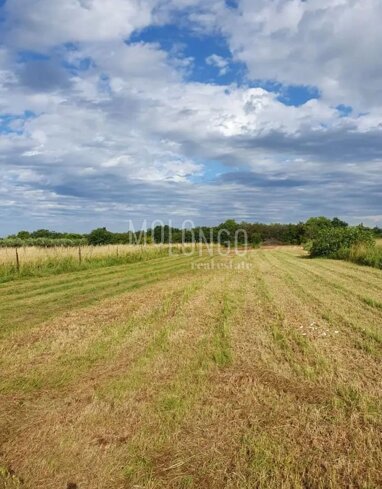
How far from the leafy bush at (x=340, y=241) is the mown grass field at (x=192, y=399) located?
23.3 m

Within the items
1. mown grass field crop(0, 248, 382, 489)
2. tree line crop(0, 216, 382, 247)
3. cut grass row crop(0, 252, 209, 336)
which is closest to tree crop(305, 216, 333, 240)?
tree line crop(0, 216, 382, 247)

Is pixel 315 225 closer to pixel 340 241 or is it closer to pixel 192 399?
pixel 340 241

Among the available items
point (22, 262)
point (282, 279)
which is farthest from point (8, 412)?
point (22, 262)

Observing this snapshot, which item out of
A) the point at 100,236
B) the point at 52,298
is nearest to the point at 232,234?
the point at 100,236

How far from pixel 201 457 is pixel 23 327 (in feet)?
19.5

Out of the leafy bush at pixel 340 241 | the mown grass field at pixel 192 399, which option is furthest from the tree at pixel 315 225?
the mown grass field at pixel 192 399

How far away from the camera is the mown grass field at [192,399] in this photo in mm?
3367

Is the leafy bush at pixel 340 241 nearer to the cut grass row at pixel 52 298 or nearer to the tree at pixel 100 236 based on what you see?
the cut grass row at pixel 52 298

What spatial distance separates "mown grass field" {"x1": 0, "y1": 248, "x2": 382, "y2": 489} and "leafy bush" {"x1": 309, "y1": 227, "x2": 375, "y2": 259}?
2333 centimetres

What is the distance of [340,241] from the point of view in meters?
34.5

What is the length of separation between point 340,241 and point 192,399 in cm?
3210

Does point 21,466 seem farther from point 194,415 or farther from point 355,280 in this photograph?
point 355,280

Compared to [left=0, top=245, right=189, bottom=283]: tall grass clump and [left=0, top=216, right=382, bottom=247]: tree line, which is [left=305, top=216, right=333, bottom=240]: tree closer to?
[left=0, top=216, right=382, bottom=247]: tree line

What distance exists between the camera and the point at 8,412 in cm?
445
